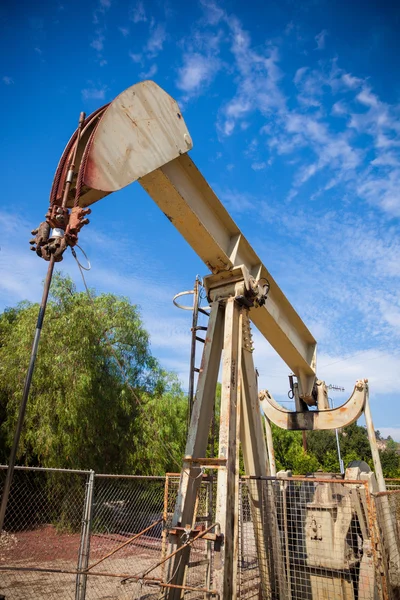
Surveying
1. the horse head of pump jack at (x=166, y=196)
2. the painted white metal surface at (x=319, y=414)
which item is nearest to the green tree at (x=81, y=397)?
the painted white metal surface at (x=319, y=414)

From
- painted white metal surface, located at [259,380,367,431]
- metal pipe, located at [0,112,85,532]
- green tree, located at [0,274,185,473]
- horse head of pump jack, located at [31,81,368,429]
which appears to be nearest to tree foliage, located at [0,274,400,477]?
green tree, located at [0,274,185,473]

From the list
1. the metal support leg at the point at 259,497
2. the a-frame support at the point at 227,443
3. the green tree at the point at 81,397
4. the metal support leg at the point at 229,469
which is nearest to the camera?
the metal support leg at the point at 229,469

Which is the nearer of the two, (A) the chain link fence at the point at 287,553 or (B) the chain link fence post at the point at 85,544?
(A) the chain link fence at the point at 287,553

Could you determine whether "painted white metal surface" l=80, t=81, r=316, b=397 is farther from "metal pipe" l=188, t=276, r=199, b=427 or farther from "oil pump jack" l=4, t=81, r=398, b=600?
"metal pipe" l=188, t=276, r=199, b=427

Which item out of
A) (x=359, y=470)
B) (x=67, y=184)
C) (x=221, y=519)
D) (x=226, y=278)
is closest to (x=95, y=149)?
(x=67, y=184)

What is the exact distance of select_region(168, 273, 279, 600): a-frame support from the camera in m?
3.29

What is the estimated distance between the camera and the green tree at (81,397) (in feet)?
31.8

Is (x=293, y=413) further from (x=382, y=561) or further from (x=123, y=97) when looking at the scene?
(x=123, y=97)

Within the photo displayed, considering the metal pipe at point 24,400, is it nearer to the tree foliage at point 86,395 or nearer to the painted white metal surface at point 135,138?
the painted white metal surface at point 135,138

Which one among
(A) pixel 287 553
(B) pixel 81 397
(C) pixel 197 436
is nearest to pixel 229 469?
(C) pixel 197 436

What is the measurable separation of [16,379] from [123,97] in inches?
352

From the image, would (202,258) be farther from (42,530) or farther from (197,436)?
(42,530)

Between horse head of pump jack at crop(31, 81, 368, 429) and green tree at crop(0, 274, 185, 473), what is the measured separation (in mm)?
4683

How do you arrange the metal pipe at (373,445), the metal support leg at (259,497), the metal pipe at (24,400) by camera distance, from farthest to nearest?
the metal pipe at (373,445)
the metal support leg at (259,497)
the metal pipe at (24,400)
